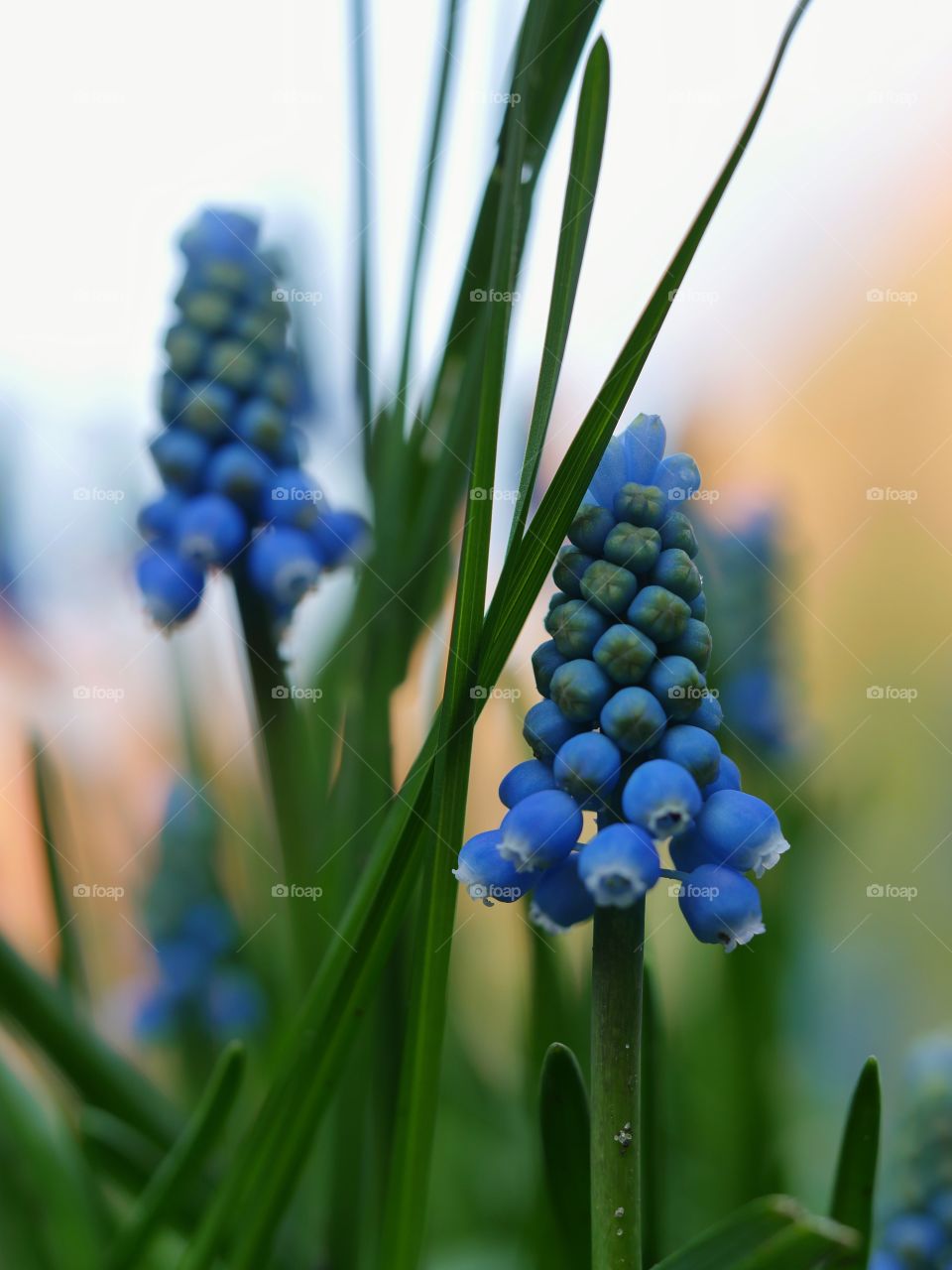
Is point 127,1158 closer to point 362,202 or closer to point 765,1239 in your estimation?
point 765,1239

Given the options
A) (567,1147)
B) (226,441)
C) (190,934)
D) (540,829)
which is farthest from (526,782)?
(190,934)

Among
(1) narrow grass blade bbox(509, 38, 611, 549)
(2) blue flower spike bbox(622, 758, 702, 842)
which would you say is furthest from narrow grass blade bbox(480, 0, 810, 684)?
(2) blue flower spike bbox(622, 758, 702, 842)

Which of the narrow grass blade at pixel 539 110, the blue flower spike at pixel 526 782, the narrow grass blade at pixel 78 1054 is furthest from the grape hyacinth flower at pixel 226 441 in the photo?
the blue flower spike at pixel 526 782

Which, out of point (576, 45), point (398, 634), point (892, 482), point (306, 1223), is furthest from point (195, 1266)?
point (892, 482)

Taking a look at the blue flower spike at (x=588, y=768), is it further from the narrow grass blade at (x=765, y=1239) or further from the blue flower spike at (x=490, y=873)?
the narrow grass blade at (x=765, y=1239)

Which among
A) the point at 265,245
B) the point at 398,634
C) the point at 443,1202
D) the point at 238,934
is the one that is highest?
the point at 265,245

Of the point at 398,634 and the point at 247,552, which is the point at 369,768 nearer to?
the point at 398,634

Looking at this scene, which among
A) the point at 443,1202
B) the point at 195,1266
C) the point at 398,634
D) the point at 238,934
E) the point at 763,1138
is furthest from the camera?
the point at 238,934
